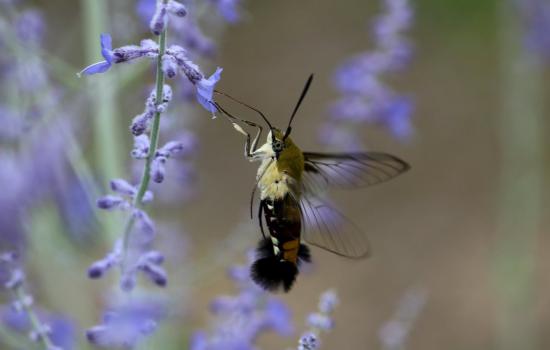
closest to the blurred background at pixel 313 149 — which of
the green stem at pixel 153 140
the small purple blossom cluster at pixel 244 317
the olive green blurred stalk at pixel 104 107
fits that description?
the olive green blurred stalk at pixel 104 107

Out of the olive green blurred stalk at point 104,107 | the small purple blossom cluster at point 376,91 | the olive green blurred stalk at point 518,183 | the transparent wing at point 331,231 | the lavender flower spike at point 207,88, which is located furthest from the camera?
the olive green blurred stalk at point 518,183

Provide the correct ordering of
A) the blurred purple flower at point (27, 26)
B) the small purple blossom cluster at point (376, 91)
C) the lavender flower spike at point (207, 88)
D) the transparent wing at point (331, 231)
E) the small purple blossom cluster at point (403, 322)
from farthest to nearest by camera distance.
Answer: the small purple blossom cluster at point (376, 91)
the blurred purple flower at point (27, 26)
the small purple blossom cluster at point (403, 322)
the transparent wing at point (331, 231)
the lavender flower spike at point (207, 88)

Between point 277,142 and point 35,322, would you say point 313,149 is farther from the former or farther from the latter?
point 35,322

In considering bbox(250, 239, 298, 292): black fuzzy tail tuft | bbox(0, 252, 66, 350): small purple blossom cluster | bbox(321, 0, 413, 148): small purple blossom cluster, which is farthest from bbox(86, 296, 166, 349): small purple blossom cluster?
bbox(321, 0, 413, 148): small purple blossom cluster

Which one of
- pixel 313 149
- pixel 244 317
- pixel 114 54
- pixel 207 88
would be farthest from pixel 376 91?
pixel 313 149

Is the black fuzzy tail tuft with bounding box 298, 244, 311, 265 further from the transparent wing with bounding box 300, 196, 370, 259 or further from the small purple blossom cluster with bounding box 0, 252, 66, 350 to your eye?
the small purple blossom cluster with bounding box 0, 252, 66, 350

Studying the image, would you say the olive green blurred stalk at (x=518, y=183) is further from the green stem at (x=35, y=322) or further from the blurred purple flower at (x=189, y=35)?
the green stem at (x=35, y=322)
